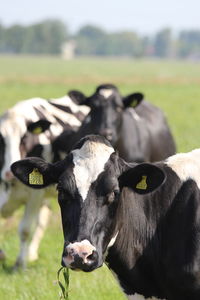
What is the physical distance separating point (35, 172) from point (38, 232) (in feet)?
15.3

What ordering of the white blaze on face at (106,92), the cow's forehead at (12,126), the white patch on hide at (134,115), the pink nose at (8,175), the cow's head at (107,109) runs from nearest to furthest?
the pink nose at (8,175) < the cow's forehead at (12,126) < the cow's head at (107,109) < the white blaze on face at (106,92) < the white patch on hide at (134,115)

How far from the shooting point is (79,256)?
466 centimetres

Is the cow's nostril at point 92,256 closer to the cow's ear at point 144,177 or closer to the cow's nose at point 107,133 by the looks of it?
the cow's ear at point 144,177

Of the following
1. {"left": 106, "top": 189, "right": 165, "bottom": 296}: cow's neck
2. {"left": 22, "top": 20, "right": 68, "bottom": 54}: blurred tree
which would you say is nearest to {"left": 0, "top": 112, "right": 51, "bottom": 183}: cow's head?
{"left": 106, "top": 189, "right": 165, "bottom": 296}: cow's neck

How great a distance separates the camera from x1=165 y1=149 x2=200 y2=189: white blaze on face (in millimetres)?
5516

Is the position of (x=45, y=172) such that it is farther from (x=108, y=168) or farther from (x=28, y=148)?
(x=28, y=148)

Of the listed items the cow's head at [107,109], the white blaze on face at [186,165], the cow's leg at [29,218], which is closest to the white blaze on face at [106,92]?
the cow's head at [107,109]

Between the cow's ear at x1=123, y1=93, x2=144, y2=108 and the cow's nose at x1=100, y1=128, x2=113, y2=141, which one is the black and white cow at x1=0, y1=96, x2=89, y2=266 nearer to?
the cow's nose at x1=100, y1=128, x2=113, y2=141

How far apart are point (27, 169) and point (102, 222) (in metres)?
0.85

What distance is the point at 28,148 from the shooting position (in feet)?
31.9

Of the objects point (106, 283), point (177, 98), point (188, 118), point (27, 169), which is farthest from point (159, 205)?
point (177, 98)

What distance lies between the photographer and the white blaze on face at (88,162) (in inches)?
199

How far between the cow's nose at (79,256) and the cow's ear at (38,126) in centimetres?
496

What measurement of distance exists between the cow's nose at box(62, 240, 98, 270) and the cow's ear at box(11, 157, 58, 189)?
78 cm
